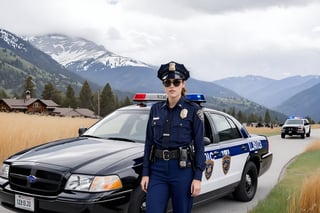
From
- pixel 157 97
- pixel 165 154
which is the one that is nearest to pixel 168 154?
pixel 165 154

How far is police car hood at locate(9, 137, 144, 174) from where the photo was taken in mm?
4359

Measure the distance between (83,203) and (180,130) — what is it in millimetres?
1260

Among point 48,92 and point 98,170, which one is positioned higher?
point 48,92

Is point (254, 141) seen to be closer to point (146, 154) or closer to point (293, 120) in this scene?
point (146, 154)

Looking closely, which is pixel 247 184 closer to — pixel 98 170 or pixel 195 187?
pixel 98 170

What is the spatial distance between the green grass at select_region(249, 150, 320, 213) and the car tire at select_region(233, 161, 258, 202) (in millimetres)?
310

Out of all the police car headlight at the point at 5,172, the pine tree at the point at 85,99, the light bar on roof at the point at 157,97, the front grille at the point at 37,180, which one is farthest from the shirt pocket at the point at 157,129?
the pine tree at the point at 85,99

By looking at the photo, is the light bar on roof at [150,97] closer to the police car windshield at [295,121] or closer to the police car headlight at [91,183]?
the police car headlight at [91,183]

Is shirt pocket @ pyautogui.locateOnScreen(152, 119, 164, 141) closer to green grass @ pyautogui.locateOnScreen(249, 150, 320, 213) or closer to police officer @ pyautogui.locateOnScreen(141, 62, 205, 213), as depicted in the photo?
police officer @ pyautogui.locateOnScreen(141, 62, 205, 213)

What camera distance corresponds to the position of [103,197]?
412 centimetres

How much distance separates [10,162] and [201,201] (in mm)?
2483

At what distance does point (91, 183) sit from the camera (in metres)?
4.18

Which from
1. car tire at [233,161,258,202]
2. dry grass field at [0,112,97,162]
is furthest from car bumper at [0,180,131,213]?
dry grass field at [0,112,97,162]

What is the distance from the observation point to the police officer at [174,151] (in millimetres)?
3635
